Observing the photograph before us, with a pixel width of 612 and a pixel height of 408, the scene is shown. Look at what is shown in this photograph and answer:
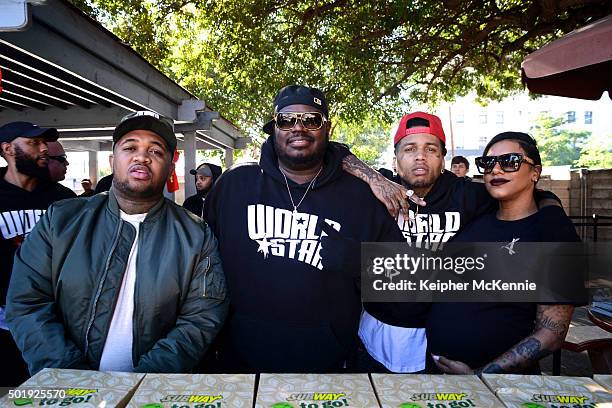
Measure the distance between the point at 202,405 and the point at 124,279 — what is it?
2.85 ft

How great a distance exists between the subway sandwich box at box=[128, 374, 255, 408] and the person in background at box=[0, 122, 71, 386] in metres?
2.06

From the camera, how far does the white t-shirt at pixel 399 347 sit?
7.93ft

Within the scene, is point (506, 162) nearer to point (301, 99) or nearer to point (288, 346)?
point (301, 99)

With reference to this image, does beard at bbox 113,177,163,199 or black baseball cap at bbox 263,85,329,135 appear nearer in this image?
beard at bbox 113,177,163,199

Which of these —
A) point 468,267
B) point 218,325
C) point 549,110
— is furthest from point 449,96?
point 549,110

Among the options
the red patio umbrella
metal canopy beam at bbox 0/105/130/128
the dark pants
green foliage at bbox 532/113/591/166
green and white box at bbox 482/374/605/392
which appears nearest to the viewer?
green and white box at bbox 482/374/605/392

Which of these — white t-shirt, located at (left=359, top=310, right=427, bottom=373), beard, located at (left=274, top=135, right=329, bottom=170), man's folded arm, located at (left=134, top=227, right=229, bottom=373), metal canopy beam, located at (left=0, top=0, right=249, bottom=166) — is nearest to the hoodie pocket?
man's folded arm, located at (left=134, top=227, right=229, bottom=373)

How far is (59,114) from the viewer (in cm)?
768

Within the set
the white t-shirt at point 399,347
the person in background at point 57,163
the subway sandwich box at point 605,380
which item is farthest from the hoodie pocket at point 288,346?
the person in background at point 57,163

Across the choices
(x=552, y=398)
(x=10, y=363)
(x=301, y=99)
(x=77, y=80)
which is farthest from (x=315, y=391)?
(x=77, y=80)

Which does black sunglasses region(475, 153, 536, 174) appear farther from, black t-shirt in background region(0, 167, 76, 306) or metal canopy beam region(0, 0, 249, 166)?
metal canopy beam region(0, 0, 249, 166)

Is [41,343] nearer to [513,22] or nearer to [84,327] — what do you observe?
[84,327]

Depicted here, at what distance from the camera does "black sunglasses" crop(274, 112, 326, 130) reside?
237 centimetres

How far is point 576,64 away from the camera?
8.80 ft
